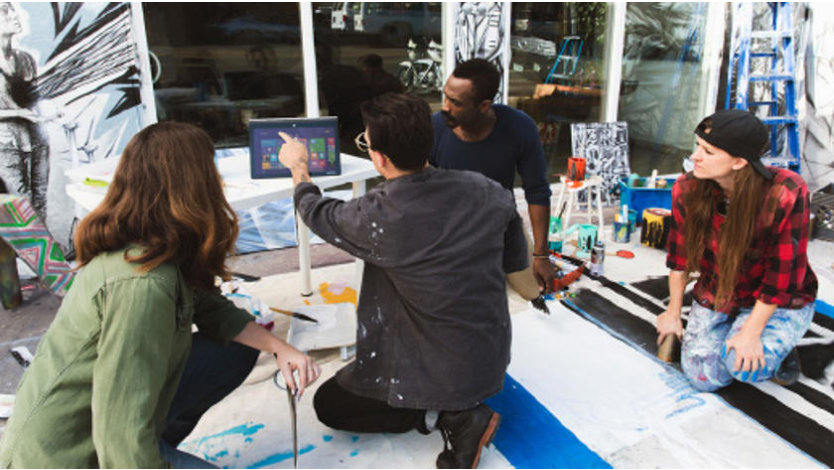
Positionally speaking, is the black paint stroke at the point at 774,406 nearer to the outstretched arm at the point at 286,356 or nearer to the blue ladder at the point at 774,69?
the outstretched arm at the point at 286,356

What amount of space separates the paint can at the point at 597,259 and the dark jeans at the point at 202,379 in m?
2.43

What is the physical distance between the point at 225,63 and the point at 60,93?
3.37 feet

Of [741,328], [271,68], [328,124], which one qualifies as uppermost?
[271,68]

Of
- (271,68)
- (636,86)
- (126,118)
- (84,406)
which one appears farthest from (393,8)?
(84,406)

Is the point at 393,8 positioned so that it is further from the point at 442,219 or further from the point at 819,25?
the point at 819,25

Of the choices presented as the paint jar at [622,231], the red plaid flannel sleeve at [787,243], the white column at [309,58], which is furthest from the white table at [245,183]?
the paint jar at [622,231]

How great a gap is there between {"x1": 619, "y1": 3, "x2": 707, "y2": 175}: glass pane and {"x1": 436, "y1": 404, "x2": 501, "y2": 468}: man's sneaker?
4383mm

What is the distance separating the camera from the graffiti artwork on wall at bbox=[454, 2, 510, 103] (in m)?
4.46

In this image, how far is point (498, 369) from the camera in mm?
1847

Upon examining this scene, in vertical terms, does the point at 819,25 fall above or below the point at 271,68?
above

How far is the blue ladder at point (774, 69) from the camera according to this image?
485cm

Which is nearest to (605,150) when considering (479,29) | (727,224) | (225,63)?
(479,29)

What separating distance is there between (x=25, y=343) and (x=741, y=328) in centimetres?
337

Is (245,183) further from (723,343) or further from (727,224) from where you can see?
(723,343)
